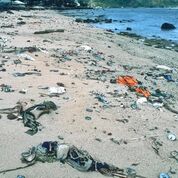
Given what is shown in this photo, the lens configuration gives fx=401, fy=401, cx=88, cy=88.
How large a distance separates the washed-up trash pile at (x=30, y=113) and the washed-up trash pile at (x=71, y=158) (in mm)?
1073

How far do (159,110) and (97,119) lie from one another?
7.95ft

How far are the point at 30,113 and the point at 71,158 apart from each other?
8.33ft

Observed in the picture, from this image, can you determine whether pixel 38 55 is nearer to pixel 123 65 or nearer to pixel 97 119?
pixel 123 65

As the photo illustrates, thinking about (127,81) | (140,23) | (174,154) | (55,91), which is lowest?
(140,23)

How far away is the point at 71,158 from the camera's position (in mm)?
8594

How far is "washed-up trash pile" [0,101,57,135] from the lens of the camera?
10.0 metres

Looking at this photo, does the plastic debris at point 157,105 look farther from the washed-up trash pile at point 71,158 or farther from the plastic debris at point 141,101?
the washed-up trash pile at point 71,158

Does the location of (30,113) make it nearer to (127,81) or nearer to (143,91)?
(143,91)

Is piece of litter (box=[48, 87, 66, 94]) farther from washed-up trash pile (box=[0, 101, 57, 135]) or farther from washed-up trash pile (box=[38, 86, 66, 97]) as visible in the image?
washed-up trash pile (box=[0, 101, 57, 135])

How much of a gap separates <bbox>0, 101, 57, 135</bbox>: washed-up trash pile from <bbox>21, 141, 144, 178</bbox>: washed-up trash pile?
1.07m

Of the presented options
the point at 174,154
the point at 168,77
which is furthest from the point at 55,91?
the point at 168,77

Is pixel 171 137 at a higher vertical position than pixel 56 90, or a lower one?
lower

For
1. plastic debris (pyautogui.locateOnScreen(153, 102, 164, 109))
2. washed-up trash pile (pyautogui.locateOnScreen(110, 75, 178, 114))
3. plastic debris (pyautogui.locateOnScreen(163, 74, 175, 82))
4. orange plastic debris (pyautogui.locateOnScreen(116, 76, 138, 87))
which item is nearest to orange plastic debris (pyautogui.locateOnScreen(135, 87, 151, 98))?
washed-up trash pile (pyautogui.locateOnScreen(110, 75, 178, 114))

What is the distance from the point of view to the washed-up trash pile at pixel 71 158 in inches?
330
